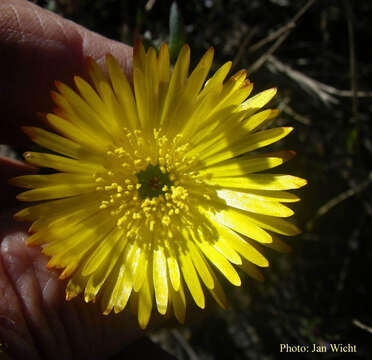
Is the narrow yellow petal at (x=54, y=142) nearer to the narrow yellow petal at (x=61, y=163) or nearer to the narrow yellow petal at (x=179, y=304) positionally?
the narrow yellow petal at (x=61, y=163)

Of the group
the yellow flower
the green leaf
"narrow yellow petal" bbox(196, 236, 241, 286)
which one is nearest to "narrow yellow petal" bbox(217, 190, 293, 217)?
the yellow flower

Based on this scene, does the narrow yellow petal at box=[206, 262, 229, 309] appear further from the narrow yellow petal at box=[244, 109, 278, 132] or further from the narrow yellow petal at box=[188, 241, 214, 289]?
the narrow yellow petal at box=[244, 109, 278, 132]

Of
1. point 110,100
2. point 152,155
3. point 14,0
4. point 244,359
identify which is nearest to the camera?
point 110,100

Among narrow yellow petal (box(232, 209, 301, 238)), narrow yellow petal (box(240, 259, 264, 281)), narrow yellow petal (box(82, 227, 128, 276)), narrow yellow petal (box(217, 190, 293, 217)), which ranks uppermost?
narrow yellow petal (box(217, 190, 293, 217))

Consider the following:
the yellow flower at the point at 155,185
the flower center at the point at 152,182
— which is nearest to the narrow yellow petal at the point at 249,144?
the yellow flower at the point at 155,185

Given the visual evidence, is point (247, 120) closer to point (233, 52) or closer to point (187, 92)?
point (187, 92)

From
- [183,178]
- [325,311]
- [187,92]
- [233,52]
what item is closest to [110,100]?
[187,92]
